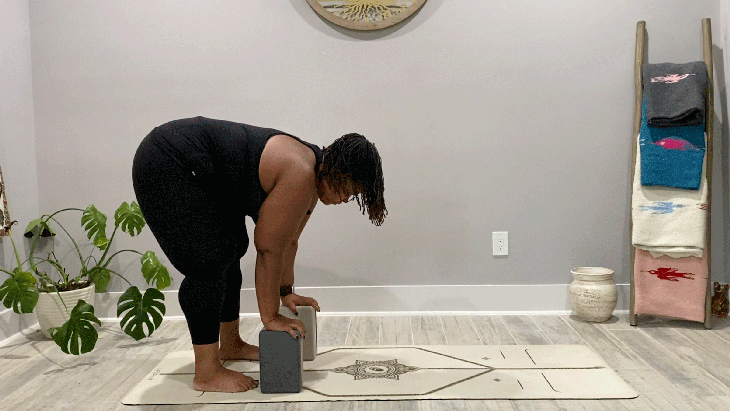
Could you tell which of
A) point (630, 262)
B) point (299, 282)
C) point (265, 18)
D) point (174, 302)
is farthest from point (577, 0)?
point (174, 302)

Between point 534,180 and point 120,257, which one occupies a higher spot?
point 534,180

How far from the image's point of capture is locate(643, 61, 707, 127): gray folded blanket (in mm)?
2492

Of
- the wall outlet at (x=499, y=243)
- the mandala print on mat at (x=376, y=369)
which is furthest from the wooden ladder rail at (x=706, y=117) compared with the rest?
the mandala print on mat at (x=376, y=369)

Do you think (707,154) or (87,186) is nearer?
(707,154)

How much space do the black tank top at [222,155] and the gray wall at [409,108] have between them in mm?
973

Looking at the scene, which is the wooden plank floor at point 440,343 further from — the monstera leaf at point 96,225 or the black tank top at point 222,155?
the black tank top at point 222,155

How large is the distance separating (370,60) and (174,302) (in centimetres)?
132

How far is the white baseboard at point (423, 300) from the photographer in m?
2.81

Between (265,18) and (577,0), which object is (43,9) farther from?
(577,0)

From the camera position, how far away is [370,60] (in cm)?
278

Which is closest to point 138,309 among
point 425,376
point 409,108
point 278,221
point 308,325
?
point 308,325

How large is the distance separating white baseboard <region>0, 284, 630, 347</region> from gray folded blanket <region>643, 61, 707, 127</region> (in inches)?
31.3

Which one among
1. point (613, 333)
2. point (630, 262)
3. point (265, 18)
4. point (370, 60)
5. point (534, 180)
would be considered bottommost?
point (613, 333)

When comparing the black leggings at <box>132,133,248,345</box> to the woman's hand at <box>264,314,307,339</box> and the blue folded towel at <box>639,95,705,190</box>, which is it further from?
the blue folded towel at <box>639,95,705,190</box>
